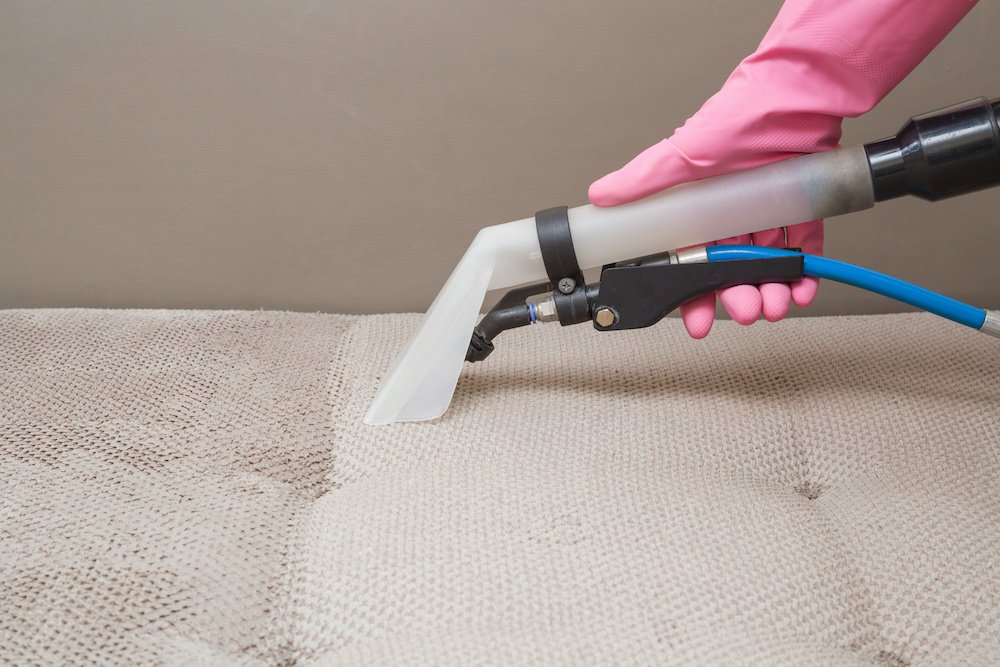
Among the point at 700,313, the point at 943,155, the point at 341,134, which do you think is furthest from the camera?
the point at 341,134

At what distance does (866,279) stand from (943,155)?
13 centimetres

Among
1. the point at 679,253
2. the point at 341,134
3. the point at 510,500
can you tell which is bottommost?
the point at 510,500

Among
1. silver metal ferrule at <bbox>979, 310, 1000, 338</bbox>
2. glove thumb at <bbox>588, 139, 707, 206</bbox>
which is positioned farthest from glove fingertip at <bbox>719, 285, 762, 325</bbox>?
silver metal ferrule at <bbox>979, 310, 1000, 338</bbox>

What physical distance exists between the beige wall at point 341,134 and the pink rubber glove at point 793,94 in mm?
347

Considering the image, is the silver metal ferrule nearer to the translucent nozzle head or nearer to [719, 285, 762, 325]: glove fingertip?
[719, 285, 762, 325]: glove fingertip

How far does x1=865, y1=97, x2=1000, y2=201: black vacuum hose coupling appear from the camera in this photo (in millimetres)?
754

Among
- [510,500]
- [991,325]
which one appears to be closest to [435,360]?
[510,500]

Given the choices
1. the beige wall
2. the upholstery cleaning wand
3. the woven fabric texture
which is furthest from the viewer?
the beige wall

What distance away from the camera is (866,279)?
32.4 inches

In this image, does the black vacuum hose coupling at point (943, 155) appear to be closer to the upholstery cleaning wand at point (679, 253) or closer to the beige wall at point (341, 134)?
the upholstery cleaning wand at point (679, 253)

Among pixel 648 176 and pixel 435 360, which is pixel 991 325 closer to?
pixel 648 176

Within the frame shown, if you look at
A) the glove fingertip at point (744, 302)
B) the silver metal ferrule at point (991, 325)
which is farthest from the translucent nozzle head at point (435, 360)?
the silver metal ferrule at point (991, 325)

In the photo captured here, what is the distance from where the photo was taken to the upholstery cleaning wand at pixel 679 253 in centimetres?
77

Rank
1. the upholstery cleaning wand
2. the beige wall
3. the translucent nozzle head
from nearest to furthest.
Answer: the upholstery cleaning wand, the translucent nozzle head, the beige wall
